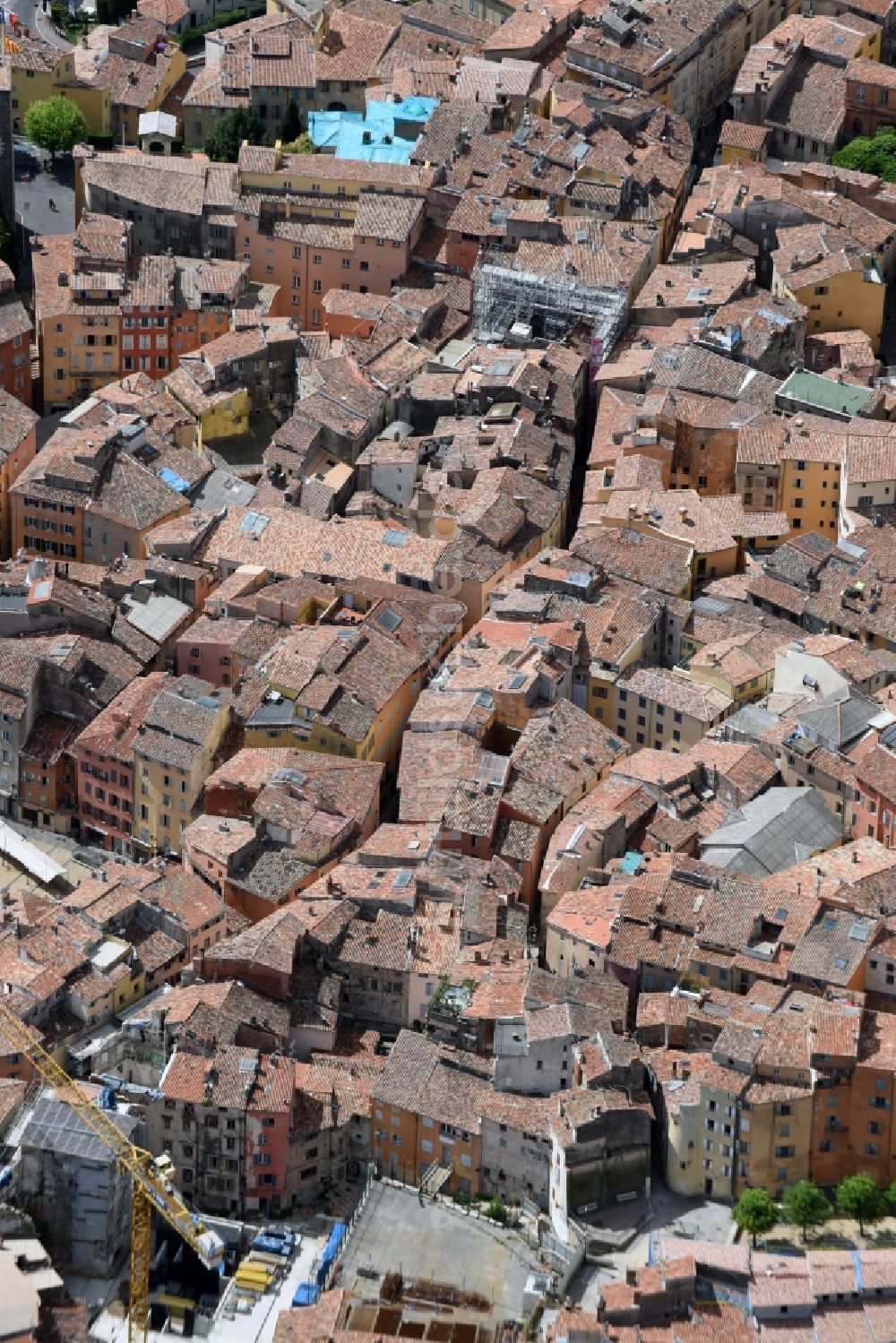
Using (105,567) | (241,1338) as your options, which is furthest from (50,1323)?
(105,567)

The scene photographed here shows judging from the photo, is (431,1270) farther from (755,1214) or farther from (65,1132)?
(65,1132)

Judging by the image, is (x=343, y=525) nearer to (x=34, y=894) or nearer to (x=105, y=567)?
(x=105, y=567)

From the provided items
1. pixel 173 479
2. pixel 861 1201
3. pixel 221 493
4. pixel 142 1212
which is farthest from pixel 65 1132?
pixel 221 493

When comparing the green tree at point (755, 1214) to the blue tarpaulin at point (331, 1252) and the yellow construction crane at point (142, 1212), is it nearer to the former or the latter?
the blue tarpaulin at point (331, 1252)

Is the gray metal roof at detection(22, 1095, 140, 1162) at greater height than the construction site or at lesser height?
greater

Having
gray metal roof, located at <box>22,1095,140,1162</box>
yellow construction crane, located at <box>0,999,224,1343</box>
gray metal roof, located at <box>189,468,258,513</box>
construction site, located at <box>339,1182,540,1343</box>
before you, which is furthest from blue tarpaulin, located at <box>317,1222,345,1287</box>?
gray metal roof, located at <box>189,468,258,513</box>

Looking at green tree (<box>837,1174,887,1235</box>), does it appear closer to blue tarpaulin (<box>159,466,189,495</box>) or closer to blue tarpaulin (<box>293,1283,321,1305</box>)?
blue tarpaulin (<box>293,1283,321,1305</box>)

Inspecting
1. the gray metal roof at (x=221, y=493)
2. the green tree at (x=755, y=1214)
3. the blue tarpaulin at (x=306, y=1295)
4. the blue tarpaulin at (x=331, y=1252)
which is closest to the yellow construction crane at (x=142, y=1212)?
the blue tarpaulin at (x=306, y=1295)
